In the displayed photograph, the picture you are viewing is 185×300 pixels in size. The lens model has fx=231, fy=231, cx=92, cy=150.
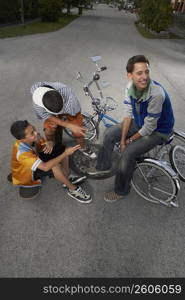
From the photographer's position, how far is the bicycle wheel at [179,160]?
11.6 ft

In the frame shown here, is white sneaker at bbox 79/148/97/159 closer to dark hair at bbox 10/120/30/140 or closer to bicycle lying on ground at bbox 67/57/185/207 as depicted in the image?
bicycle lying on ground at bbox 67/57/185/207

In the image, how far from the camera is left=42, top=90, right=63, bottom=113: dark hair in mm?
2660

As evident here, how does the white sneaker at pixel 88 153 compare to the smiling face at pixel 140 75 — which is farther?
the white sneaker at pixel 88 153

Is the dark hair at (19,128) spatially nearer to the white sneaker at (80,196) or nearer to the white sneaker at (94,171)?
the white sneaker at (80,196)

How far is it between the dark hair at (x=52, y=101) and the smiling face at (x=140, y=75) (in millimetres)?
884

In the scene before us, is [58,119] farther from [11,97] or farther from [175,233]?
[11,97]

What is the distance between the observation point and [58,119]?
302cm

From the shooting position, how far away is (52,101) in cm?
266

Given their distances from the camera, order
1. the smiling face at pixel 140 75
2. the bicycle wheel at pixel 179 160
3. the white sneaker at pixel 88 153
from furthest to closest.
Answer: the white sneaker at pixel 88 153 → the bicycle wheel at pixel 179 160 → the smiling face at pixel 140 75

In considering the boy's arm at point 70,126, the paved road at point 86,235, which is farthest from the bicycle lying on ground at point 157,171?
the boy's arm at point 70,126

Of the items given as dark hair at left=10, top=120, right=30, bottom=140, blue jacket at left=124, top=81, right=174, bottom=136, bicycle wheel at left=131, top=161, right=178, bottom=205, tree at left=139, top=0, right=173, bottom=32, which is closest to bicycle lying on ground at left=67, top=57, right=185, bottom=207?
bicycle wheel at left=131, top=161, right=178, bottom=205

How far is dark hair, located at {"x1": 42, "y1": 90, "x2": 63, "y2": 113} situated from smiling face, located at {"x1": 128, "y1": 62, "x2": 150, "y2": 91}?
884 millimetres

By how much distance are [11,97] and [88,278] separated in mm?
5310

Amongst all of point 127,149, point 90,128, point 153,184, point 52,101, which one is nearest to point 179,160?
point 153,184
